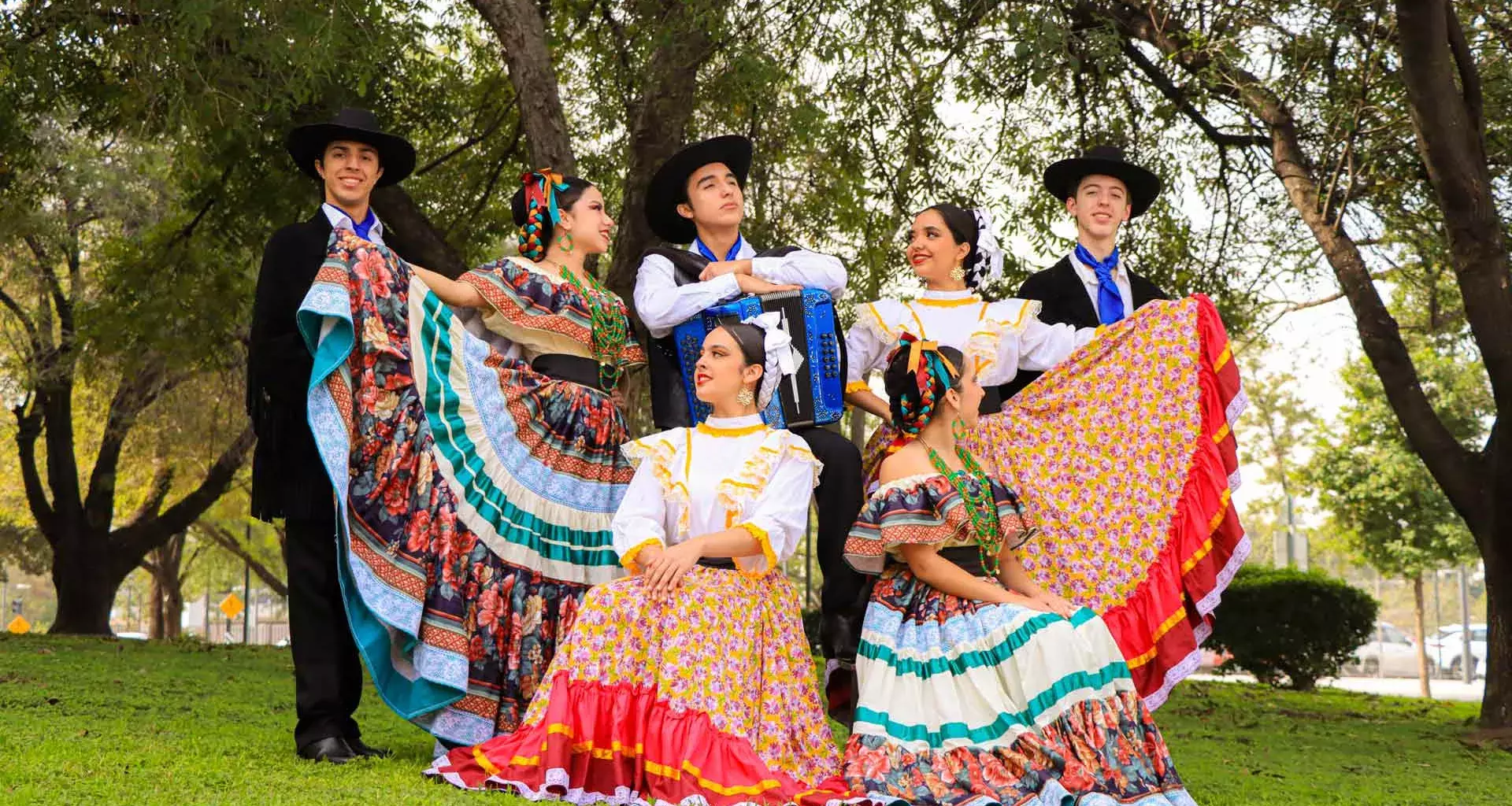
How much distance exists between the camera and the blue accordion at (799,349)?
5043 millimetres

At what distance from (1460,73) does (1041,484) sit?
4328 mm

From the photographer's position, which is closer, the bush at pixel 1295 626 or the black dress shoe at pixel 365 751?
the black dress shoe at pixel 365 751

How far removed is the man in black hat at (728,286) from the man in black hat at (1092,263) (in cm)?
98

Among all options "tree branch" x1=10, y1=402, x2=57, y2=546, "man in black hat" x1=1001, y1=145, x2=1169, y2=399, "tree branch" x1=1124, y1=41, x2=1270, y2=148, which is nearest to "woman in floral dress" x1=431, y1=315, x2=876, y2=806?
"man in black hat" x1=1001, y1=145, x2=1169, y2=399

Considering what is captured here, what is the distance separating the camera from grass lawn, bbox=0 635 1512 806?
408 centimetres

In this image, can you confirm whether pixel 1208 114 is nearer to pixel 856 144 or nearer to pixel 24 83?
pixel 856 144

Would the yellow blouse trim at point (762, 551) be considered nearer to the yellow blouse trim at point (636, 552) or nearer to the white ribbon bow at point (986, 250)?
the yellow blouse trim at point (636, 552)

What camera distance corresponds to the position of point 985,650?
4.31 metres

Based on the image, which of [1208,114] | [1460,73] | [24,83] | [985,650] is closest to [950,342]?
[985,650]


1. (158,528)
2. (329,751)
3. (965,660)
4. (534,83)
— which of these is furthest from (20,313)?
(965,660)

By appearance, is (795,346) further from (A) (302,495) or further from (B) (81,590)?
(B) (81,590)

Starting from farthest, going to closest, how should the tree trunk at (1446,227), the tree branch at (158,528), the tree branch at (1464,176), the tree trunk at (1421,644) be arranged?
the tree trunk at (1421,644) → the tree branch at (158,528) → the tree trunk at (1446,227) → the tree branch at (1464,176)

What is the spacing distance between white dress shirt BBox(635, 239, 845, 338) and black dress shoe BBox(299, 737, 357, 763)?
71.8 inches

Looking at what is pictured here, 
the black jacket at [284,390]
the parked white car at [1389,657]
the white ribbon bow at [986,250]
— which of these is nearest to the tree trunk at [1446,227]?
the white ribbon bow at [986,250]
